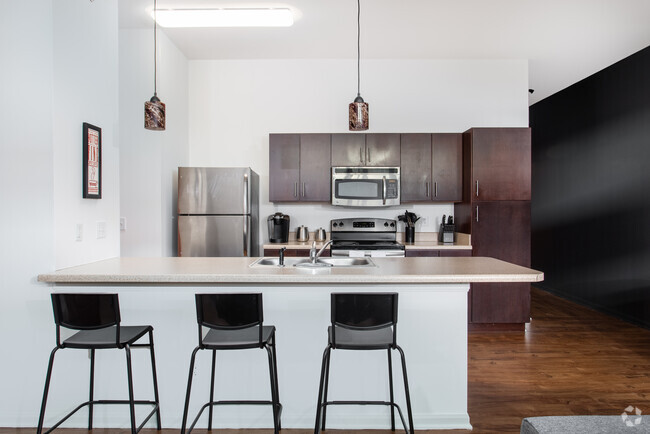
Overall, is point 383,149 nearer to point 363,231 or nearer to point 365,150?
point 365,150

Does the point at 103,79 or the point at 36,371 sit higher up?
the point at 103,79

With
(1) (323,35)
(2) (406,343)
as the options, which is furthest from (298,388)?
(1) (323,35)

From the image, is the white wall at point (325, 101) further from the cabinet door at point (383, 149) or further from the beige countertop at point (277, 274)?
the beige countertop at point (277, 274)

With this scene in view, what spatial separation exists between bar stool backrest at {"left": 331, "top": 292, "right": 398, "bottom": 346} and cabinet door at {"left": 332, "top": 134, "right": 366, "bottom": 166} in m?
2.66

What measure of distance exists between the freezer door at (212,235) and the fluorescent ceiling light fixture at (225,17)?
5.85 feet

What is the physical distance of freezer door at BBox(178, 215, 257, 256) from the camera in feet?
12.4

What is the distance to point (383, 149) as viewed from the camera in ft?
13.9

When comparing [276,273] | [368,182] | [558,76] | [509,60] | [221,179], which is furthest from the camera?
[558,76]

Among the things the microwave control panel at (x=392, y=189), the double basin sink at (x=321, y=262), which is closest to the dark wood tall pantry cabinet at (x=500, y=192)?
the microwave control panel at (x=392, y=189)

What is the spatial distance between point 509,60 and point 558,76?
91 cm

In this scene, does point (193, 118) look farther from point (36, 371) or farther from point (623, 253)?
point (623, 253)

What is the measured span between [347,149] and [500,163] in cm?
163

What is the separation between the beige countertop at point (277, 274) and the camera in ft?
6.37

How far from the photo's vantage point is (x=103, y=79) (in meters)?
2.49
